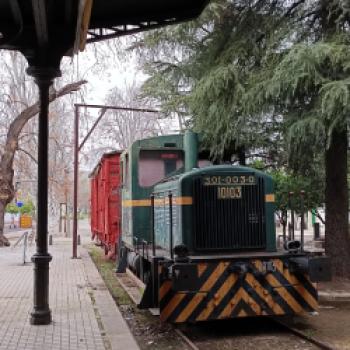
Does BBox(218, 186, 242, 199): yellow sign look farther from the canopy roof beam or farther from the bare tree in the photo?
the bare tree

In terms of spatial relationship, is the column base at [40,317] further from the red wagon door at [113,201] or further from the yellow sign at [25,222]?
the yellow sign at [25,222]

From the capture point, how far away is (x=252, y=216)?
26.2 feet

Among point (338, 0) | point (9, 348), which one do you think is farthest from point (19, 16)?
point (338, 0)

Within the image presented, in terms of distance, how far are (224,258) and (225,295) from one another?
0.50m

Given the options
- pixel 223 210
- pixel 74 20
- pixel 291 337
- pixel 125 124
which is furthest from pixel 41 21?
pixel 125 124

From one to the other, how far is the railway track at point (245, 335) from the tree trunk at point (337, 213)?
360 cm

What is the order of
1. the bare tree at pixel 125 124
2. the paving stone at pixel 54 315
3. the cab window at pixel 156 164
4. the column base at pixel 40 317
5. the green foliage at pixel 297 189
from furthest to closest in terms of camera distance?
the bare tree at pixel 125 124
the green foliage at pixel 297 189
the cab window at pixel 156 164
the column base at pixel 40 317
the paving stone at pixel 54 315

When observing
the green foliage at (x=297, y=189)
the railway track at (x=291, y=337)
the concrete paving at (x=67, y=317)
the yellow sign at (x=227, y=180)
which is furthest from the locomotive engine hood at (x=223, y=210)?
the green foliage at (x=297, y=189)

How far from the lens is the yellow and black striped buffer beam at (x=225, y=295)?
284 inches

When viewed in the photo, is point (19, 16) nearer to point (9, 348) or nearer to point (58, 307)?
point (9, 348)

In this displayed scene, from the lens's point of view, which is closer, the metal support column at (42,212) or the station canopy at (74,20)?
the station canopy at (74,20)

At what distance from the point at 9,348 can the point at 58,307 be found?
2670 millimetres

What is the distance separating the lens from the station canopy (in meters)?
7.01

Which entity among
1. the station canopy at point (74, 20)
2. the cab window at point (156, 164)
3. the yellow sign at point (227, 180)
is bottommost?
the yellow sign at point (227, 180)
